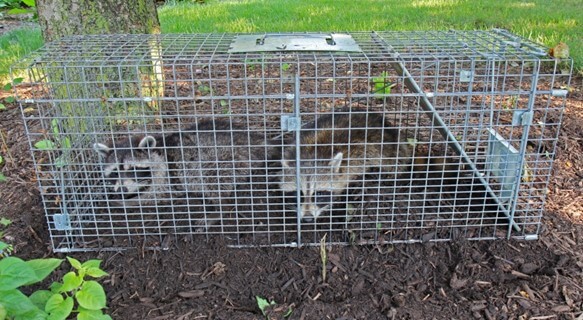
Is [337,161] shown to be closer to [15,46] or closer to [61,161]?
[61,161]

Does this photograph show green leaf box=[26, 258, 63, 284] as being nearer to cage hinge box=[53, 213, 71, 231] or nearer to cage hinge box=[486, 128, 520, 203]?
cage hinge box=[53, 213, 71, 231]

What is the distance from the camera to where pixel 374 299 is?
11.6 ft

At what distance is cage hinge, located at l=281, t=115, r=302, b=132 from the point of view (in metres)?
3.56

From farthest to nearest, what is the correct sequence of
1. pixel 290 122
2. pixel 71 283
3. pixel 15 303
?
pixel 290 122 → pixel 71 283 → pixel 15 303

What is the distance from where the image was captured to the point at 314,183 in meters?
4.22

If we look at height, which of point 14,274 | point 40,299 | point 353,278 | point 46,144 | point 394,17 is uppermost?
point 46,144

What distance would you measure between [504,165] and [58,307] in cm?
347

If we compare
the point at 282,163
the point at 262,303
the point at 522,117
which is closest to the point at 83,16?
the point at 282,163

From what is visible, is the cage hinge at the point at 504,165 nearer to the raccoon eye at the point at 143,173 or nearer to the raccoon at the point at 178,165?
the raccoon at the point at 178,165

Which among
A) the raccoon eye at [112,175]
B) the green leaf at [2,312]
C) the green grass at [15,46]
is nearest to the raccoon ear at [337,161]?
the raccoon eye at [112,175]

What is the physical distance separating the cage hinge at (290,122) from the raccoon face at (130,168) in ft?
4.03

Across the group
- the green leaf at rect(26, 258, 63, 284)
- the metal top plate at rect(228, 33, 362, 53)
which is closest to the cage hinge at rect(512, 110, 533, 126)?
the metal top plate at rect(228, 33, 362, 53)

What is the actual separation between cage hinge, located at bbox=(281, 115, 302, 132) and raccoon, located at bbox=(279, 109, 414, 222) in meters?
0.31

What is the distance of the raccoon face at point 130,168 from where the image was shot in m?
4.27
